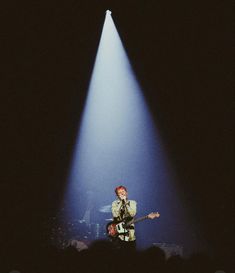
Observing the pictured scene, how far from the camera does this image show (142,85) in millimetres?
9992

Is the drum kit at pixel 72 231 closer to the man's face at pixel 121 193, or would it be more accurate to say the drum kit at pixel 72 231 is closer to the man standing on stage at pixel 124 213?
the man standing on stage at pixel 124 213

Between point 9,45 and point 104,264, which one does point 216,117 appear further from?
point 104,264

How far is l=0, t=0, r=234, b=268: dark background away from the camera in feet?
28.8

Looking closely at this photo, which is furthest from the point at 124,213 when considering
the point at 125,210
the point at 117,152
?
the point at 117,152

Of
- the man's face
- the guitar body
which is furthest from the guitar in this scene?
the man's face

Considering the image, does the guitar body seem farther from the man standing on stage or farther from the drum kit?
the drum kit

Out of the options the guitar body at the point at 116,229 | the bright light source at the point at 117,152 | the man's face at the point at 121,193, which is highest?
the bright light source at the point at 117,152

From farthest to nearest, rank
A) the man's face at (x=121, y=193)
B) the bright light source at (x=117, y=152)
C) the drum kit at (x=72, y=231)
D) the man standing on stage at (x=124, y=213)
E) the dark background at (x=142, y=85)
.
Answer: the bright light source at (x=117, y=152), the dark background at (x=142, y=85), the drum kit at (x=72, y=231), the man's face at (x=121, y=193), the man standing on stage at (x=124, y=213)

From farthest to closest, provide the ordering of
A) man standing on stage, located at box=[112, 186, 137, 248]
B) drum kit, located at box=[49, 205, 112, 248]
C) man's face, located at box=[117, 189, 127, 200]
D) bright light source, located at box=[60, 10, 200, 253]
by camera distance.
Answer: bright light source, located at box=[60, 10, 200, 253]
drum kit, located at box=[49, 205, 112, 248]
man's face, located at box=[117, 189, 127, 200]
man standing on stage, located at box=[112, 186, 137, 248]

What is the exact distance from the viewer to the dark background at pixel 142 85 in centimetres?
877

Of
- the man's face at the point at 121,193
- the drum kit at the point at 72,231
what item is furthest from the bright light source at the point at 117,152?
the man's face at the point at 121,193

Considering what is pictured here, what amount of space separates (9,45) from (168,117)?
415 centimetres

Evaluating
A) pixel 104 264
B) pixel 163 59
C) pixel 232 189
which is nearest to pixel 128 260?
pixel 104 264

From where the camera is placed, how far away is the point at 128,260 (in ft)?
8.77
